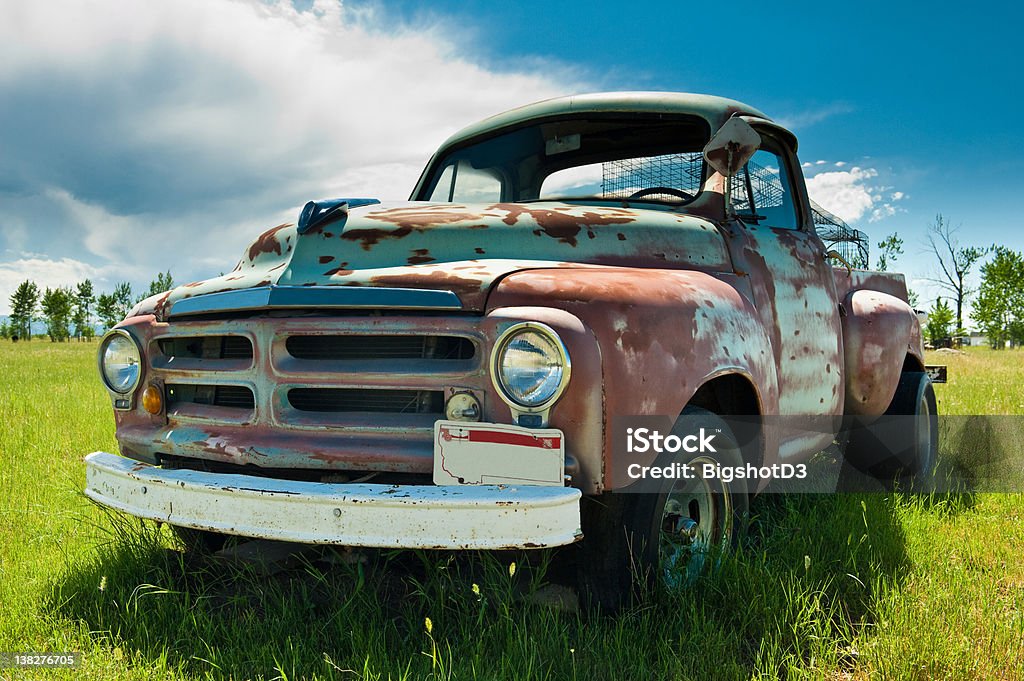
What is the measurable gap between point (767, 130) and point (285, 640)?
9.76 ft

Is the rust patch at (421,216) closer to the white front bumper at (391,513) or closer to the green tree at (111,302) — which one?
the white front bumper at (391,513)

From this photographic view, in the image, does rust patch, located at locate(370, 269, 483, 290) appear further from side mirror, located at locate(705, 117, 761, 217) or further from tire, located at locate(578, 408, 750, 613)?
side mirror, located at locate(705, 117, 761, 217)

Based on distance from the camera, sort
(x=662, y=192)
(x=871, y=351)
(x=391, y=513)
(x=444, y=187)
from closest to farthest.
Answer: (x=391, y=513)
(x=662, y=192)
(x=871, y=351)
(x=444, y=187)

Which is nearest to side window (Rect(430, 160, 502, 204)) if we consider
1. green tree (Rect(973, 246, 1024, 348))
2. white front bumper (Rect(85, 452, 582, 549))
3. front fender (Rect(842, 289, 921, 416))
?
front fender (Rect(842, 289, 921, 416))

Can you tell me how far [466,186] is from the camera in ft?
13.4

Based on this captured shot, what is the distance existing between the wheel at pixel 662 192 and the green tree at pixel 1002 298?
133 ft

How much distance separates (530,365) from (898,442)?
322cm

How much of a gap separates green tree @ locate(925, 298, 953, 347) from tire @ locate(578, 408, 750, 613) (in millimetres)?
41652

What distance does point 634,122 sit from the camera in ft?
11.5

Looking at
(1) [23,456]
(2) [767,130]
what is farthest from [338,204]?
(1) [23,456]

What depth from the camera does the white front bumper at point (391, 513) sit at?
6.44 feet

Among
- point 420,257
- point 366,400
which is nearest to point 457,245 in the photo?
point 420,257

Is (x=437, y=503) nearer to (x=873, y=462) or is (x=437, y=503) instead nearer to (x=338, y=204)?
(x=338, y=204)

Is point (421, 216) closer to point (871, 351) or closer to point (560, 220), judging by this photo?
point (560, 220)
